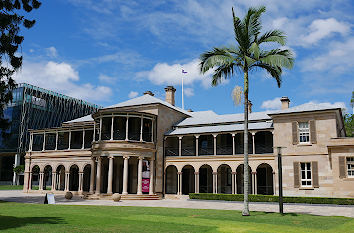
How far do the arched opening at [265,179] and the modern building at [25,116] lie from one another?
49.6 m

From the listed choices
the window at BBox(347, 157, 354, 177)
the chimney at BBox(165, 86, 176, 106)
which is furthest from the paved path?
the chimney at BBox(165, 86, 176, 106)

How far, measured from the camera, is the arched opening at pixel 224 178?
36188 millimetres

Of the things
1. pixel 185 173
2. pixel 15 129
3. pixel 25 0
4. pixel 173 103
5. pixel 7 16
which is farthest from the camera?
pixel 15 129

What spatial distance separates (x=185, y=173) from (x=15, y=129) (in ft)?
141

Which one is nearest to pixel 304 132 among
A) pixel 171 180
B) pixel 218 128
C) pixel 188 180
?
pixel 218 128

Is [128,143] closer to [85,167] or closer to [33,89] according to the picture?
[85,167]

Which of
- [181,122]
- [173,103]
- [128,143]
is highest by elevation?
[173,103]

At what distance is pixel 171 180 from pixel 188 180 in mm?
1994

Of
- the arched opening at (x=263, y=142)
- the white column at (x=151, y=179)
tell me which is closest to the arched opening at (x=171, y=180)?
the white column at (x=151, y=179)

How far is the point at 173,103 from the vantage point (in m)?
45.6

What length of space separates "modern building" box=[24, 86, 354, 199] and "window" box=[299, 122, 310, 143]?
0.08 metres

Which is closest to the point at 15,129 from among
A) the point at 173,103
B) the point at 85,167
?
the point at 85,167

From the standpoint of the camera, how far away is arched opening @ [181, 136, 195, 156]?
3784 centimetres

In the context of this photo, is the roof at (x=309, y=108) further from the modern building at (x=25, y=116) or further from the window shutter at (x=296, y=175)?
the modern building at (x=25, y=116)
